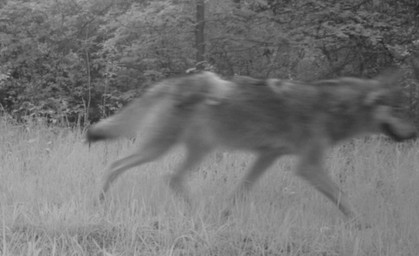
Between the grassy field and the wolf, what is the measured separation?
272 millimetres

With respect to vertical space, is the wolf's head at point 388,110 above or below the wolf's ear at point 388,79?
below

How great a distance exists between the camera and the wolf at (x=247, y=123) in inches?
175

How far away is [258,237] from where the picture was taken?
3.56 metres

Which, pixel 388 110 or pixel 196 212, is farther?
pixel 388 110

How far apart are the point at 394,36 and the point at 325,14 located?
155 cm

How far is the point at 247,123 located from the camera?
4508 mm

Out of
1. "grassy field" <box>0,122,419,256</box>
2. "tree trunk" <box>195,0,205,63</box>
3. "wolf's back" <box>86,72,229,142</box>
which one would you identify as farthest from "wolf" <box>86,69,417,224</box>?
"tree trunk" <box>195,0,205,63</box>

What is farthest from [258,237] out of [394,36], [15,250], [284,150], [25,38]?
[25,38]

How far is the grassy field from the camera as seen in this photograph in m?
3.43

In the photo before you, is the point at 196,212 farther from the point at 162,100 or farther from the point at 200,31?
the point at 200,31

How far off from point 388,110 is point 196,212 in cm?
214

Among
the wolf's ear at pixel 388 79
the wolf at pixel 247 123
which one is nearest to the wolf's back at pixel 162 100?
the wolf at pixel 247 123

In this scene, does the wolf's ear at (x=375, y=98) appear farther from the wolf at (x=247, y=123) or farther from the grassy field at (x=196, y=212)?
the grassy field at (x=196, y=212)

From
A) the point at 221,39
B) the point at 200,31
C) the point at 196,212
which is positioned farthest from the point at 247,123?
the point at 200,31
